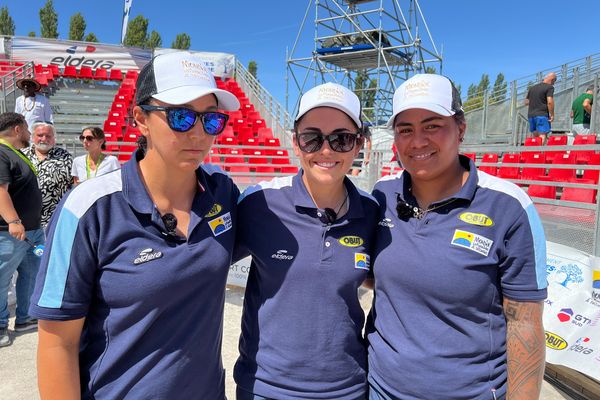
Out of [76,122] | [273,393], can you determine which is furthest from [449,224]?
[76,122]

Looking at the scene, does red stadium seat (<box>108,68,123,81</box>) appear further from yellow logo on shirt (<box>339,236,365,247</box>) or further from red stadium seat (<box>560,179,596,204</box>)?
yellow logo on shirt (<box>339,236,365,247</box>)

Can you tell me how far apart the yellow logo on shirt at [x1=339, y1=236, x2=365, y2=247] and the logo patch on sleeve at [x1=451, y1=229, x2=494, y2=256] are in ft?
1.25

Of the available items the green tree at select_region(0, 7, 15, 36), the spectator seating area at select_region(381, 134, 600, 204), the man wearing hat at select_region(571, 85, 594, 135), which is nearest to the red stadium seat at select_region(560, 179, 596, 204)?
the spectator seating area at select_region(381, 134, 600, 204)

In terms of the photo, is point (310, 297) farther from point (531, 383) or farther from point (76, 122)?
point (76, 122)

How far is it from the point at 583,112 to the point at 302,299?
1009 centimetres

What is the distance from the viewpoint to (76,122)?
1495 centimetres

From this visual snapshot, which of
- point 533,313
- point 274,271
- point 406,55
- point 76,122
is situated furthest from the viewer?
point 406,55

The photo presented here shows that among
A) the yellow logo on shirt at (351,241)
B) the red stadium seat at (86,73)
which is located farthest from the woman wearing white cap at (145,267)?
the red stadium seat at (86,73)

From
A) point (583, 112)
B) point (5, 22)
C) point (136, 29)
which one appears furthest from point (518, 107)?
point (5, 22)

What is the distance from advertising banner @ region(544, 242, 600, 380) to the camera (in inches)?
117

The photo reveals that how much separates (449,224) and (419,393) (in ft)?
2.17

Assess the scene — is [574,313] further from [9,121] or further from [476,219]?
[9,121]

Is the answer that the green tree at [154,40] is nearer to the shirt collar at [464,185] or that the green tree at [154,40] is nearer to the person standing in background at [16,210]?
the person standing in background at [16,210]

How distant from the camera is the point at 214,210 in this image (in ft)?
5.32
